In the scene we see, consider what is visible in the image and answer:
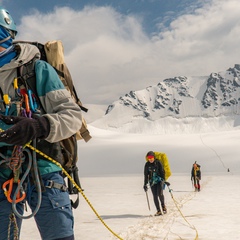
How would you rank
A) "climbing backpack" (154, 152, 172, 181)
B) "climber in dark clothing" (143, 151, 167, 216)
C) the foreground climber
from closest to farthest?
the foreground climber → "climber in dark clothing" (143, 151, 167, 216) → "climbing backpack" (154, 152, 172, 181)

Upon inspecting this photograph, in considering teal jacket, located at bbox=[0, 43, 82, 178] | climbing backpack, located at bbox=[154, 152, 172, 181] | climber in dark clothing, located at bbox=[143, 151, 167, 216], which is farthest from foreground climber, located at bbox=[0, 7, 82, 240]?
climbing backpack, located at bbox=[154, 152, 172, 181]

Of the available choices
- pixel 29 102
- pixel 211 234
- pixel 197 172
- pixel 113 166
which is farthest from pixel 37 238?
pixel 113 166

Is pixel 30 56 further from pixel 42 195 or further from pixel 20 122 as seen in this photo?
pixel 42 195

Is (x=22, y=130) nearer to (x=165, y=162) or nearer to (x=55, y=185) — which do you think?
(x=55, y=185)

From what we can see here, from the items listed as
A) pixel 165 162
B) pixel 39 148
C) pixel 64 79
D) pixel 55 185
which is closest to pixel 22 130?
pixel 39 148

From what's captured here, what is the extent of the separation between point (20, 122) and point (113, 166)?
54.2m

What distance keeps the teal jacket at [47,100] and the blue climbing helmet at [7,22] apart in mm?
155

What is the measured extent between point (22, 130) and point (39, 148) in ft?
1.01

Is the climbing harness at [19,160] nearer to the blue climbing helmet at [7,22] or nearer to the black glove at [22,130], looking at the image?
the black glove at [22,130]

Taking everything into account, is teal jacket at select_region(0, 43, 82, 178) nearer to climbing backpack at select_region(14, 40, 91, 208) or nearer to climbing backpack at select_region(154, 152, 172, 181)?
climbing backpack at select_region(14, 40, 91, 208)

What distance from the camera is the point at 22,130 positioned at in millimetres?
1958

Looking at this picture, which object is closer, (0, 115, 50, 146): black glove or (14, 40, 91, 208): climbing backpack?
(0, 115, 50, 146): black glove

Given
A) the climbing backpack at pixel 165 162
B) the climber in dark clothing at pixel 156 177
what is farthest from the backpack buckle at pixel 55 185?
the climbing backpack at pixel 165 162

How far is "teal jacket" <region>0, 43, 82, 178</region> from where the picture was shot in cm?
215
